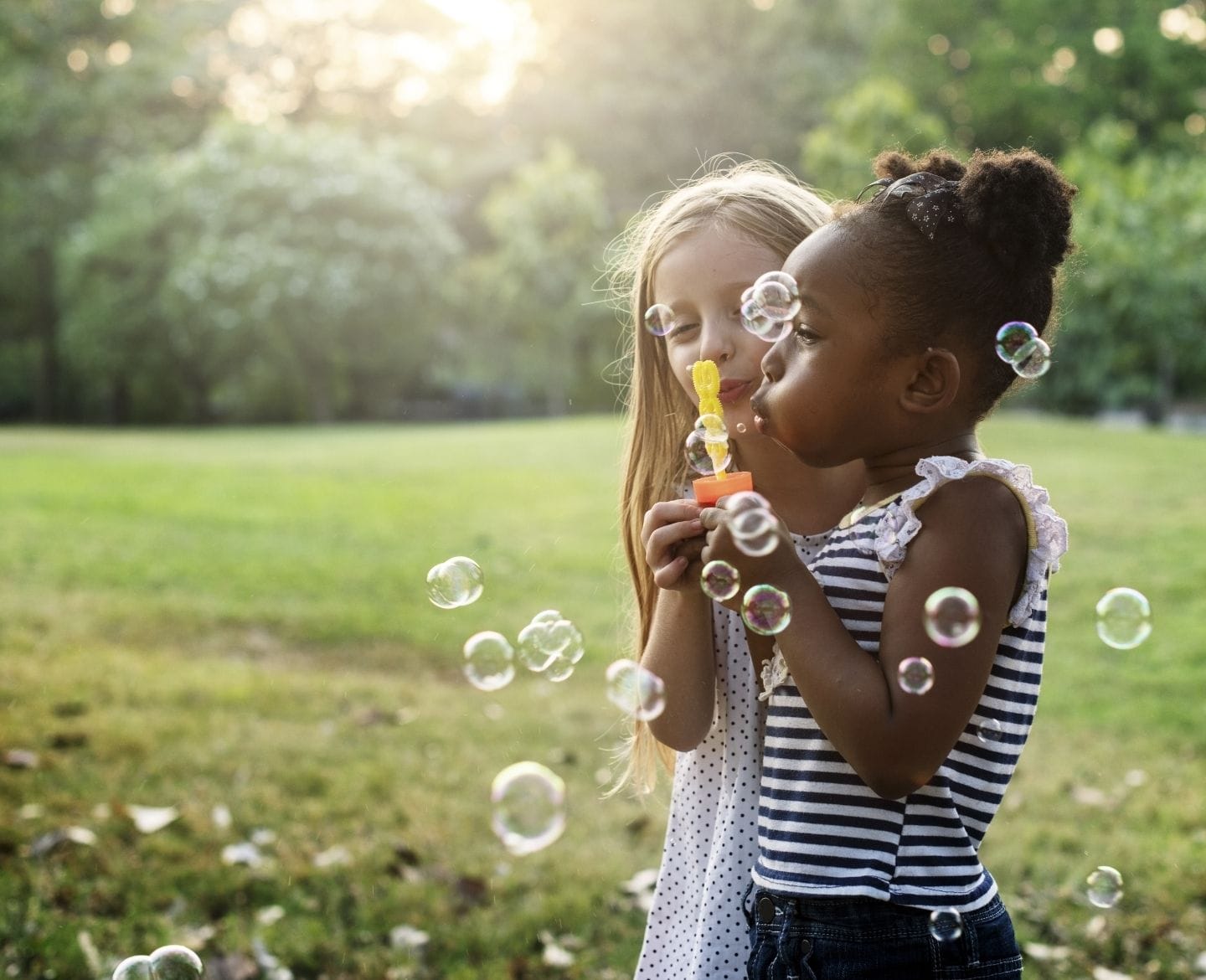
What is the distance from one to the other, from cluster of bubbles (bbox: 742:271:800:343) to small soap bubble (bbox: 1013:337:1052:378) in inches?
10.4

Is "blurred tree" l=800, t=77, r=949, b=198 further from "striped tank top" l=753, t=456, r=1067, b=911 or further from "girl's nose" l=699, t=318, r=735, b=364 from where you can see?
"striped tank top" l=753, t=456, r=1067, b=911

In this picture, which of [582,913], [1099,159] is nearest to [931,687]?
[582,913]

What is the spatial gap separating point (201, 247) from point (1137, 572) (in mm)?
18415

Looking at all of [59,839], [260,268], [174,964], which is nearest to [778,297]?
[174,964]

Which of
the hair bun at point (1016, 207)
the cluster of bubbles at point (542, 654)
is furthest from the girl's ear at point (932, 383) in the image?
the cluster of bubbles at point (542, 654)

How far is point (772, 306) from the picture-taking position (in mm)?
1505

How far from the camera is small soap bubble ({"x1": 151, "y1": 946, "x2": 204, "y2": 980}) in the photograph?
80.8 inches

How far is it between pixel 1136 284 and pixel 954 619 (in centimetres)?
1511

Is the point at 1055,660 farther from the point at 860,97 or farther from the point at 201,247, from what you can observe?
the point at 201,247

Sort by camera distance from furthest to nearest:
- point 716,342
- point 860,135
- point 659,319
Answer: point 860,135 < point 659,319 < point 716,342

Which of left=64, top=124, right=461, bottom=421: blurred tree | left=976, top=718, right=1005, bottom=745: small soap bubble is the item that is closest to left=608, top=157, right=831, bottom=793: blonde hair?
left=976, top=718, right=1005, bottom=745: small soap bubble

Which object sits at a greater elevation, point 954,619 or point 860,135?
point 860,135

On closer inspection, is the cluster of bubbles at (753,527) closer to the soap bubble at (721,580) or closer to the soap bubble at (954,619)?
the soap bubble at (721,580)

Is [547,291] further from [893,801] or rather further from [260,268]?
[893,801]
